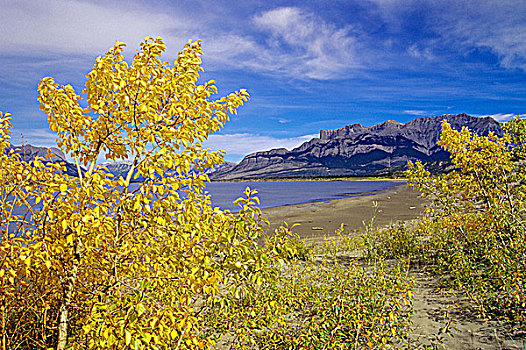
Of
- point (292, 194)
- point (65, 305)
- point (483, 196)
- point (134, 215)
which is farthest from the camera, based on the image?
point (292, 194)

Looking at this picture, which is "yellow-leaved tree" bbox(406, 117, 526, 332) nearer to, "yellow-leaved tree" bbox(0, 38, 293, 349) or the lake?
"yellow-leaved tree" bbox(0, 38, 293, 349)

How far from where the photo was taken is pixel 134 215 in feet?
8.91

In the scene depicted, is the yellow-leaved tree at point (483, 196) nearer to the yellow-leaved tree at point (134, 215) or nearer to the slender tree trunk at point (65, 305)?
the yellow-leaved tree at point (134, 215)

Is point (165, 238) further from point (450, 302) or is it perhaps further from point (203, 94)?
point (450, 302)

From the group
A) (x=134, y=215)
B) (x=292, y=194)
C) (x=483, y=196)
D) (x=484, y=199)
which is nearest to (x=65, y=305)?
(x=134, y=215)

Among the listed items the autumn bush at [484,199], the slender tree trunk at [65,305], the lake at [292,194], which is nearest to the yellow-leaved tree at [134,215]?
the slender tree trunk at [65,305]

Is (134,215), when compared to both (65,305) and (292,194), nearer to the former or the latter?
(65,305)

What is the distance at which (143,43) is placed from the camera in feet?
10.2

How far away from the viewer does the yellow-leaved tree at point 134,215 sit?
2572mm

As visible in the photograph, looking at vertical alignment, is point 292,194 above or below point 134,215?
below

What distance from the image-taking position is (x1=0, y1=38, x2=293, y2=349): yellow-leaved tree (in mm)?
2572

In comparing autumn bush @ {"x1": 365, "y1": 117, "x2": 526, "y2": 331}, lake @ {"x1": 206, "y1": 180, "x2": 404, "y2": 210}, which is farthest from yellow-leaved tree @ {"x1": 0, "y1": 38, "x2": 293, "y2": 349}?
lake @ {"x1": 206, "y1": 180, "x2": 404, "y2": 210}

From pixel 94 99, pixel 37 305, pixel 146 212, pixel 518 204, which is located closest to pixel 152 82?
pixel 94 99

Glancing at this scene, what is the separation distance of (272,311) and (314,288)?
146 centimetres
